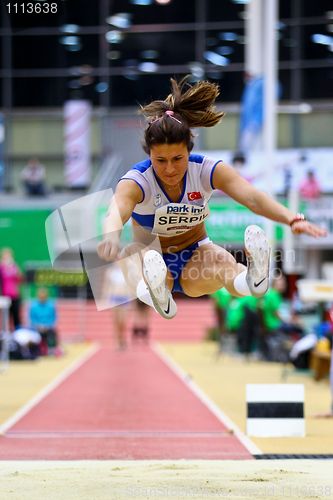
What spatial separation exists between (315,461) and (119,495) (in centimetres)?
198

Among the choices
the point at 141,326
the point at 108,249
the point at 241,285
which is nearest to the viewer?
the point at 108,249

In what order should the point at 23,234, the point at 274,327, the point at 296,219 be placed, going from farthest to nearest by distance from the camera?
the point at 23,234, the point at 274,327, the point at 296,219

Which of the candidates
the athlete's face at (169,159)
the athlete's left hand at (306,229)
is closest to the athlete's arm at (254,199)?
the athlete's left hand at (306,229)

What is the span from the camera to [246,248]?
6598 mm

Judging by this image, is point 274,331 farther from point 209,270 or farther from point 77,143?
point 77,143

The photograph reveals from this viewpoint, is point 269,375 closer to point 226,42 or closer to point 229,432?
point 229,432

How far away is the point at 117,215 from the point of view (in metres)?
6.10

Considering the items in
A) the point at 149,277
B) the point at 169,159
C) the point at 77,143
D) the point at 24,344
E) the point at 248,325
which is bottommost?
the point at 24,344

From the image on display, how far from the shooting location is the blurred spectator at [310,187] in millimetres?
25987

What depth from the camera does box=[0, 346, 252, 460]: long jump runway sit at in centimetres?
877

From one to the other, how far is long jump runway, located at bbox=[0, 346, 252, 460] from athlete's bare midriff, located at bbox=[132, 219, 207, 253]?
1.97 meters

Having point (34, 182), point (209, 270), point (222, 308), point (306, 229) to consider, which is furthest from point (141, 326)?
point (306, 229)

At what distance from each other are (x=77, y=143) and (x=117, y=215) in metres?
27.9

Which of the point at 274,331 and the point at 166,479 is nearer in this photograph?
the point at 166,479
